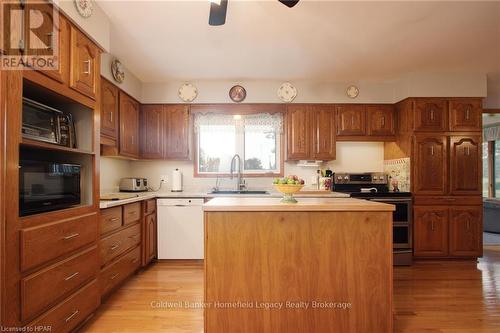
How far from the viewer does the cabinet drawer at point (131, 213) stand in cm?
275

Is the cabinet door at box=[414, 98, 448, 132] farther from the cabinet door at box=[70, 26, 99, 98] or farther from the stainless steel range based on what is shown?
the cabinet door at box=[70, 26, 99, 98]

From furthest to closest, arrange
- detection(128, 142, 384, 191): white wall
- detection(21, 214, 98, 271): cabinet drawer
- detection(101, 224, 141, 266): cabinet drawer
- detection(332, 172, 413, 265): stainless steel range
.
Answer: detection(128, 142, 384, 191): white wall
detection(332, 172, 413, 265): stainless steel range
detection(101, 224, 141, 266): cabinet drawer
detection(21, 214, 98, 271): cabinet drawer

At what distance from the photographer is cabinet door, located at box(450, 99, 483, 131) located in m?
3.62

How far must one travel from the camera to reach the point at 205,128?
410 cm

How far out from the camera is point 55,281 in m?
1.63

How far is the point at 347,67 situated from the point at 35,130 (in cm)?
328

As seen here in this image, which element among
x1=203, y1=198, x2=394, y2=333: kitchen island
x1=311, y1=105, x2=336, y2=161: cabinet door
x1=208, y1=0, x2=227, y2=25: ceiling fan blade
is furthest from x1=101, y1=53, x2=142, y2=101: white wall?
x1=311, y1=105, x2=336, y2=161: cabinet door

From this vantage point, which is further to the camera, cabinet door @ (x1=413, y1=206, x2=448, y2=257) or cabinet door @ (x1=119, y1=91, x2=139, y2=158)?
cabinet door @ (x1=413, y1=206, x2=448, y2=257)

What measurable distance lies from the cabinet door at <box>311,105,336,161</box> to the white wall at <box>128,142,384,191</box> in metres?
0.31

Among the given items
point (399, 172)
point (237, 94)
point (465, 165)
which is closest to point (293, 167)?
point (237, 94)

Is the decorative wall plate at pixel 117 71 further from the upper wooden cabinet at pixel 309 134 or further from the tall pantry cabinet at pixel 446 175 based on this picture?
→ the tall pantry cabinet at pixel 446 175

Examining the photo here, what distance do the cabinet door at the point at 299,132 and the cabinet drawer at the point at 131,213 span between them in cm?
211

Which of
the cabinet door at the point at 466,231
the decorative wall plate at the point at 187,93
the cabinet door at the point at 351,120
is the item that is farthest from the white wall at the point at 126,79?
the cabinet door at the point at 466,231

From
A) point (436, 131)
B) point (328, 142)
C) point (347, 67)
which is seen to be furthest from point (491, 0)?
point (328, 142)
